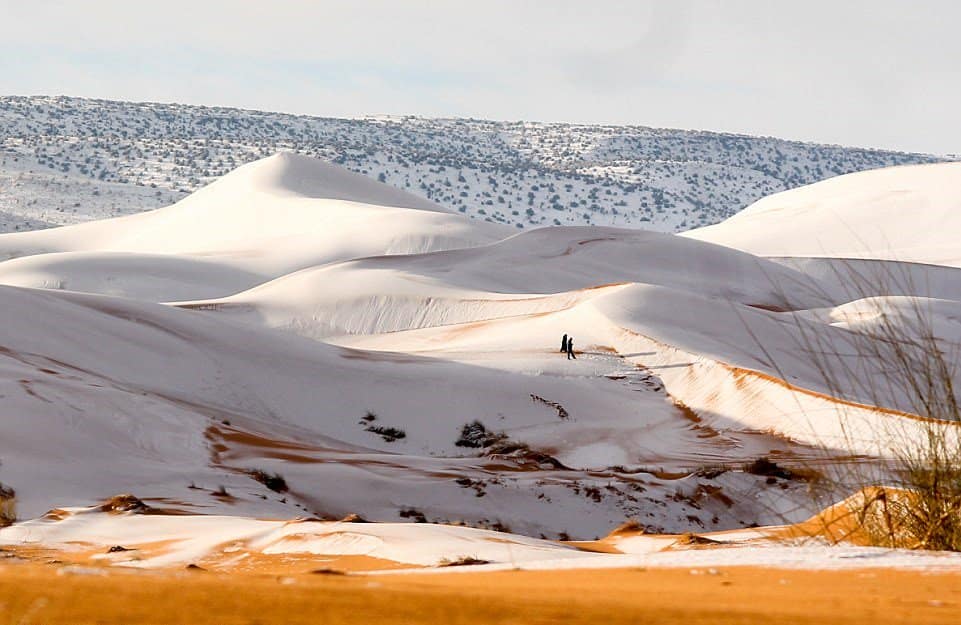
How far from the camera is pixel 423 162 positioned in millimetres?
113562

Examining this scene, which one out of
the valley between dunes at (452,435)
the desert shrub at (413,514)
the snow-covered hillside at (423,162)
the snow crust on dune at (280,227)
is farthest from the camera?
the snow-covered hillside at (423,162)

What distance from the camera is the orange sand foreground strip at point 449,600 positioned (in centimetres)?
291

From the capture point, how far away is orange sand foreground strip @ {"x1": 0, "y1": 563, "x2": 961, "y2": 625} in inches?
115

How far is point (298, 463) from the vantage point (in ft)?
46.6

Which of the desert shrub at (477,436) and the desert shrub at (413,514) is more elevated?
the desert shrub at (413,514)

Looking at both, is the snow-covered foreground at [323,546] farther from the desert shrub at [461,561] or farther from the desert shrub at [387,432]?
the desert shrub at [387,432]

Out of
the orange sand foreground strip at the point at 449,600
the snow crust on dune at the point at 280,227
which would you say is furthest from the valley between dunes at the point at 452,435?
the snow crust on dune at the point at 280,227

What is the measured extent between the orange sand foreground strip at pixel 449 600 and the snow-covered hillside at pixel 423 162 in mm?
81787

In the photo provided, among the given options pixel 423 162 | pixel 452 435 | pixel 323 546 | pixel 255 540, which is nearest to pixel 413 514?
pixel 255 540

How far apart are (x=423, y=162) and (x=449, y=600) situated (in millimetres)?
111237

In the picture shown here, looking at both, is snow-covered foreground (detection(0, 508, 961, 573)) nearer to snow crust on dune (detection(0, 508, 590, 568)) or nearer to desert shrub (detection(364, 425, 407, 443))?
snow crust on dune (detection(0, 508, 590, 568))

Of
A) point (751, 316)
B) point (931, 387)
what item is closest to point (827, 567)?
point (931, 387)

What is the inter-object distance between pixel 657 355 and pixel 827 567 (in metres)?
21.4

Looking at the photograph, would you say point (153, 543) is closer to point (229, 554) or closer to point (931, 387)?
point (229, 554)
